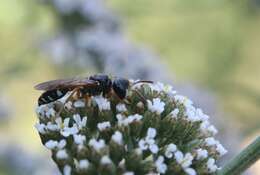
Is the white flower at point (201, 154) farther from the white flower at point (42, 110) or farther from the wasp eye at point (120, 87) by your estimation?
the white flower at point (42, 110)

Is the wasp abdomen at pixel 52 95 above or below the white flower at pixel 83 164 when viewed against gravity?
above

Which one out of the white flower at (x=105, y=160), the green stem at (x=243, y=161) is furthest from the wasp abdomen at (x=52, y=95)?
the green stem at (x=243, y=161)

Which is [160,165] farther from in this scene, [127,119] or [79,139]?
[79,139]

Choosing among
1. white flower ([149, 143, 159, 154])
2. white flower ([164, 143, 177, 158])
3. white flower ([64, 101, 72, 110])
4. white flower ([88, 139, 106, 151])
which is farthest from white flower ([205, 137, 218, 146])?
white flower ([64, 101, 72, 110])

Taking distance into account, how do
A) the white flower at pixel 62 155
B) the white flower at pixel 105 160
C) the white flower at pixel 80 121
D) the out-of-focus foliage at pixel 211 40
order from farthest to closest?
the out-of-focus foliage at pixel 211 40 < the white flower at pixel 80 121 < the white flower at pixel 62 155 < the white flower at pixel 105 160

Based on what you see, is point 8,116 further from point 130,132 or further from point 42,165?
point 130,132

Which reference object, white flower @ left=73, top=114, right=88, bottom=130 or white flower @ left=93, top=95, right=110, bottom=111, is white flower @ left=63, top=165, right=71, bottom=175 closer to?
white flower @ left=73, top=114, right=88, bottom=130

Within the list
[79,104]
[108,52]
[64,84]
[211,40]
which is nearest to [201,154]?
[79,104]
